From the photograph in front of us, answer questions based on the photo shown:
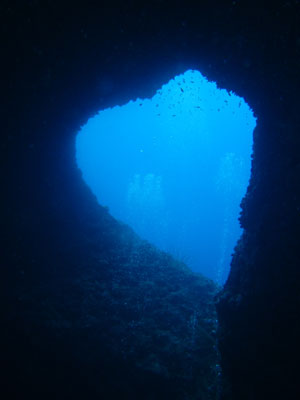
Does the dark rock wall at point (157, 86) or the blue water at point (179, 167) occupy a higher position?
the blue water at point (179, 167)

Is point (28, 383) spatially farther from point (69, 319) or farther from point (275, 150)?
point (275, 150)

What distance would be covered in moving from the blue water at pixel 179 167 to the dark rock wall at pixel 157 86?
3805 cm

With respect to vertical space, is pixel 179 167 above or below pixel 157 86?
above

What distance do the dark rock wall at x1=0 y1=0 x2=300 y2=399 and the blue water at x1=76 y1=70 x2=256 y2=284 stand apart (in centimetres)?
3805

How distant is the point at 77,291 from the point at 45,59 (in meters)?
6.51

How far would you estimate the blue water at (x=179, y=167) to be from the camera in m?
59.2

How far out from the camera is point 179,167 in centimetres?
10394

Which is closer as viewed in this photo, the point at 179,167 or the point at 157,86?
the point at 157,86

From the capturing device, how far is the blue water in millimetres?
59250

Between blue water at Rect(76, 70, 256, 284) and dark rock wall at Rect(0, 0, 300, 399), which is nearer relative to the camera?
dark rock wall at Rect(0, 0, 300, 399)

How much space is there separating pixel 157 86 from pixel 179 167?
3799 inches

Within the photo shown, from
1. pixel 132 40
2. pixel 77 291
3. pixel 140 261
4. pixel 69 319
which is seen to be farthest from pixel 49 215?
pixel 132 40

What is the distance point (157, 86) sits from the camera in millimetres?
8453

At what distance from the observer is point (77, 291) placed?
8734mm
